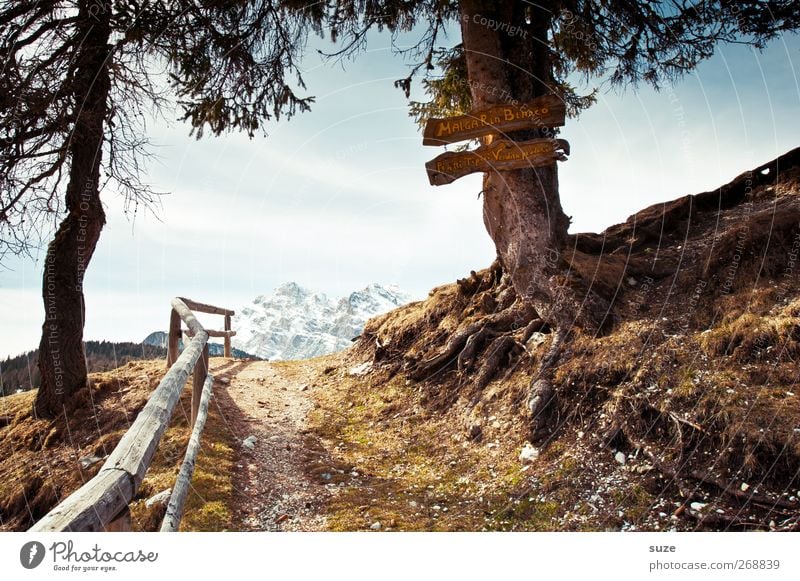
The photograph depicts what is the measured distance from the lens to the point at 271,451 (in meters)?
6.24

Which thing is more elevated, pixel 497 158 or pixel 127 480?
pixel 497 158

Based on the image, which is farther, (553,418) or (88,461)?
(88,461)

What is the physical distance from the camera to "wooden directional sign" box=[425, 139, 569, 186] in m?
6.32

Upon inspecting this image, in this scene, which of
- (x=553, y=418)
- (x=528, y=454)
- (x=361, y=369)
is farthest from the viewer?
(x=361, y=369)

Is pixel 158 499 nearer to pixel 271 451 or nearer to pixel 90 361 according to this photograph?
pixel 271 451

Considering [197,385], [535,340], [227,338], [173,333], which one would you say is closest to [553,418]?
[535,340]

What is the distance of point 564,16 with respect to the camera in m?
8.40

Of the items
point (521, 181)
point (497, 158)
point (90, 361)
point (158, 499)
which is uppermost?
point (497, 158)

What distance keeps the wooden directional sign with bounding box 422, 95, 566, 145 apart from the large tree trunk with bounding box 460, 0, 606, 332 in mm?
286

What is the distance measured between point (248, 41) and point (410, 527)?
28.6ft

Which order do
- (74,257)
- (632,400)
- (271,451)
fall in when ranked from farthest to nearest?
(74,257), (271,451), (632,400)

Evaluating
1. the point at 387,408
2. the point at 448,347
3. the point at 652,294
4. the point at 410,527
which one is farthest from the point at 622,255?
the point at 410,527

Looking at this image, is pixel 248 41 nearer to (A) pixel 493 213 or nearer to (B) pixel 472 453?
(A) pixel 493 213

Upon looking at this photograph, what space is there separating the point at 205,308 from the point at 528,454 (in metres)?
9.81
